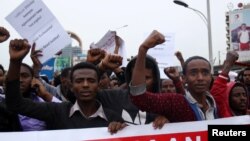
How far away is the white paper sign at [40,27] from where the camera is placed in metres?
4.36

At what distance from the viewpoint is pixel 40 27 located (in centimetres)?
447

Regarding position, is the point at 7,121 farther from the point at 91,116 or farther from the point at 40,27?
the point at 40,27

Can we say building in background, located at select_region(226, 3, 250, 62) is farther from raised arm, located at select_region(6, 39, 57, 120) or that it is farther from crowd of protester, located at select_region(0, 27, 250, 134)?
raised arm, located at select_region(6, 39, 57, 120)

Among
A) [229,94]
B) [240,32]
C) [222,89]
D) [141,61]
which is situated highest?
[141,61]

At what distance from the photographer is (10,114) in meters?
3.24

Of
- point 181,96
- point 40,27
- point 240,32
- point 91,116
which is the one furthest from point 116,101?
point 240,32

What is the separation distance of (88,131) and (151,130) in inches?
16.7

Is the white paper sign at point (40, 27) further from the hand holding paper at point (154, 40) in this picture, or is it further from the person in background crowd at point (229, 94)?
the hand holding paper at point (154, 40)

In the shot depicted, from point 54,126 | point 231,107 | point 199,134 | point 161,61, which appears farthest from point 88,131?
point 161,61

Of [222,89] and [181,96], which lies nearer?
[181,96]

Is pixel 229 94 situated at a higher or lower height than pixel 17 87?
lower

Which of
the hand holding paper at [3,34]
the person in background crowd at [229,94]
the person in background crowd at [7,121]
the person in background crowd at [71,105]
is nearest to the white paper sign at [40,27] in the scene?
the hand holding paper at [3,34]

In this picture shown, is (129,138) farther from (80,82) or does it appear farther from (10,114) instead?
(10,114)

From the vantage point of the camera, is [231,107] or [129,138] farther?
[231,107]
